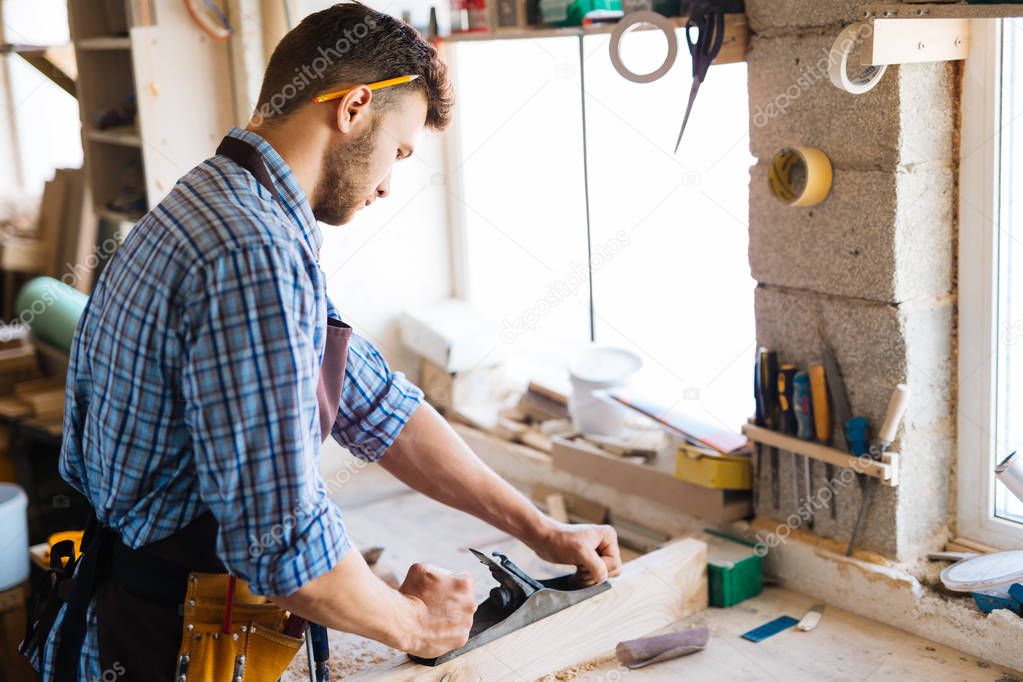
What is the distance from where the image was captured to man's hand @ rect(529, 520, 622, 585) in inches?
67.2

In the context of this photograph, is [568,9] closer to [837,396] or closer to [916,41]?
[916,41]

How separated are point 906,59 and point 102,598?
138 cm

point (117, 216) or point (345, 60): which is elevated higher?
point (345, 60)

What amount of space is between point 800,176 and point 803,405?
41cm

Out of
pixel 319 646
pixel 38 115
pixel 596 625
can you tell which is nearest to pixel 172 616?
pixel 319 646

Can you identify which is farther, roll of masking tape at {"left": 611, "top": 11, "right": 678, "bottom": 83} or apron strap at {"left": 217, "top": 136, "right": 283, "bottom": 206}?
roll of masking tape at {"left": 611, "top": 11, "right": 678, "bottom": 83}

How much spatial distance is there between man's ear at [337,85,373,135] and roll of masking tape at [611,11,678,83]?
0.65 m

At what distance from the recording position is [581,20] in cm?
214

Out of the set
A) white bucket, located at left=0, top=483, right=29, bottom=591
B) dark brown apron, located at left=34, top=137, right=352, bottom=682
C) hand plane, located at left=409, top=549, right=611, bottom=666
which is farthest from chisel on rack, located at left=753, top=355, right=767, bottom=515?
white bucket, located at left=0, top=483, right=29, bottom=591

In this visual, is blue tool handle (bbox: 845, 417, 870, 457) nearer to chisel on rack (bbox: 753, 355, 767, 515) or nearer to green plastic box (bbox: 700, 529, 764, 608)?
chisel on rack (bbox: 753, 355, 767, 515)

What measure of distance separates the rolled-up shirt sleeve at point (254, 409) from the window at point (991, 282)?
→ 1212 millimetres

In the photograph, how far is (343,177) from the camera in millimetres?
1341

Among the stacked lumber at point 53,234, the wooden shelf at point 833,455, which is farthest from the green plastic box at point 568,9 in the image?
the stacked lumber at point 53,234

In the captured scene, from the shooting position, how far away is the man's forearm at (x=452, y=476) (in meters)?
1.67
